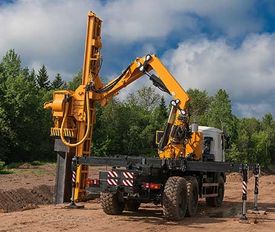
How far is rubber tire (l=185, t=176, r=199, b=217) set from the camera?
1562 centimetres

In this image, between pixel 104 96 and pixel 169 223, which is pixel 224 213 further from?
pixel 104 96

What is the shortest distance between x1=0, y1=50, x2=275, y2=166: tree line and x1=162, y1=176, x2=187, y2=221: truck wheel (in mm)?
19847

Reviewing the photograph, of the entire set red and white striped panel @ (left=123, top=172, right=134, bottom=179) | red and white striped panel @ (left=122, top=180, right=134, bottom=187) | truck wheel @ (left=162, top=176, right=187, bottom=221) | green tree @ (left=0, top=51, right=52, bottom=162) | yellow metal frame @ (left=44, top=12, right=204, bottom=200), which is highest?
green tree @ (left=0, top=51, right=52, bottom=162)

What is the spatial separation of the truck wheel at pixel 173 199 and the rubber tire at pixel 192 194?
0.69 meters

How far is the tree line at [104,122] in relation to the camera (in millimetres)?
54250

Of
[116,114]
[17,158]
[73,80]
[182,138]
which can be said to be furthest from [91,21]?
[73,80]

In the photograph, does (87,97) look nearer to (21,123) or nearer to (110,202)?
(110,202)

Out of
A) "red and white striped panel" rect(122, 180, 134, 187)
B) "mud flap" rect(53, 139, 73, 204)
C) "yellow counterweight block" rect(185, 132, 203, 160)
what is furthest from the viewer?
"mud flap" rect(53, 139, 73, 204)

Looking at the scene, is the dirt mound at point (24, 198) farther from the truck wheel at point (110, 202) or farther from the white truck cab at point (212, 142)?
the white truck cab at point (212, 142)

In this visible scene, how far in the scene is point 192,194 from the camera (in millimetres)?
15914

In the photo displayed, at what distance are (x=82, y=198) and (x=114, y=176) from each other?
501cm

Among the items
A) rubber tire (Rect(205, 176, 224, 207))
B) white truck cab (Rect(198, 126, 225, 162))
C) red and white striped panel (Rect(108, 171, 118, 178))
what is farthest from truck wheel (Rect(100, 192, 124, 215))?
rubber tire (Rect(205, 176, 224, 207))

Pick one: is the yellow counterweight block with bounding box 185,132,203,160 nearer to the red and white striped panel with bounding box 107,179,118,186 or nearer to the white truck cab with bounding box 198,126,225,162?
the white truck cab with bounding box 198,126,225,162

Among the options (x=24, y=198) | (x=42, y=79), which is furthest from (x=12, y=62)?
(x=24, y=198)
